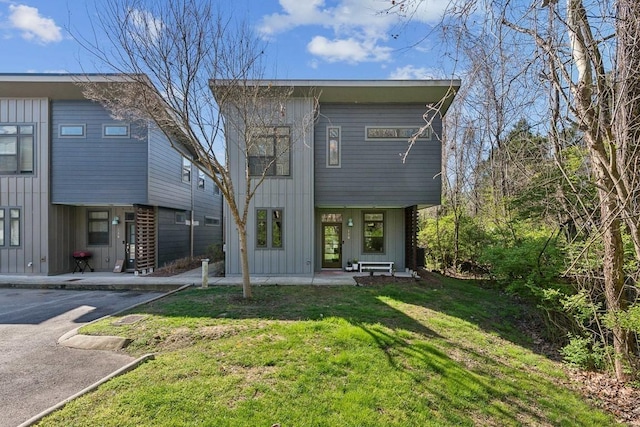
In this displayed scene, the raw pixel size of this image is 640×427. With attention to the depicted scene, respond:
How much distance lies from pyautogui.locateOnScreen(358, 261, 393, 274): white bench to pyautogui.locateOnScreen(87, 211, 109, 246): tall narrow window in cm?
982

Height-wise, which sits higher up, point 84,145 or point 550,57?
point 84,145

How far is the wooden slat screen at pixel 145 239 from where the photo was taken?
456 inches

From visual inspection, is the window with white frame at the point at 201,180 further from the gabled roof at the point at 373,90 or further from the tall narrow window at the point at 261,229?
the gabled roof at the point at 373,90

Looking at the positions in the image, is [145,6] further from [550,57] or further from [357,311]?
[357,311]

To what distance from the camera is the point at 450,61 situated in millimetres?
3857

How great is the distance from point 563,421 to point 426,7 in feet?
15.4

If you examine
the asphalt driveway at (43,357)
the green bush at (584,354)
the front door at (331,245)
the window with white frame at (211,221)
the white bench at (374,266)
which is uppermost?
A: the window with white frame at (211,221)

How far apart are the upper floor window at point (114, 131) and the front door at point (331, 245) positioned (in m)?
7.73

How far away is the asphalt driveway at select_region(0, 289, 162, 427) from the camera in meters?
3.35

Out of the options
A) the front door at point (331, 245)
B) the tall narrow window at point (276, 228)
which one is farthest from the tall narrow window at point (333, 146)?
the front door at point (331, 245)

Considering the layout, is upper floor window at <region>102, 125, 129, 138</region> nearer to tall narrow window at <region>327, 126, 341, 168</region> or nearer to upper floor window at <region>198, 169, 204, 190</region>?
upper floor window at <region>198, 169, 204, 190</region>

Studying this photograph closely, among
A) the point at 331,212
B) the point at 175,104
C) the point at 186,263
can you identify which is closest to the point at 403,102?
the point at 331,212

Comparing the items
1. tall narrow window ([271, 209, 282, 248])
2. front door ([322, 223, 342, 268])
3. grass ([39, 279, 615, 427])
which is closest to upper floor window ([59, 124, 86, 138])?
tall narrow window ([271, 209, 282, 248])

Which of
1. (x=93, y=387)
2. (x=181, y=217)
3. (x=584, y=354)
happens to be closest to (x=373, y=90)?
(x=584, y=354)
